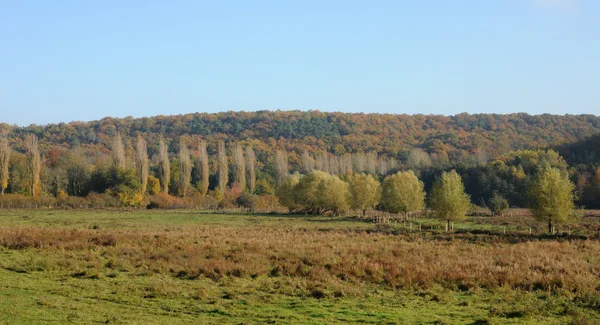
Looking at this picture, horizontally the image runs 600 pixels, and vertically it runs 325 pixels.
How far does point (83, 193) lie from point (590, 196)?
281 feet

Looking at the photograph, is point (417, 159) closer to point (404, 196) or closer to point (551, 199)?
point (404, 196)

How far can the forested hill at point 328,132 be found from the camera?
6289 inches

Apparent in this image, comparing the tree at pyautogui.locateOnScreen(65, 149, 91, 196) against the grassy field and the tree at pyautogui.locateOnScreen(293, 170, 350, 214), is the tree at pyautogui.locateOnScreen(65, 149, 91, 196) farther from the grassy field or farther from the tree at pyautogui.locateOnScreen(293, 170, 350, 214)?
the grassy field

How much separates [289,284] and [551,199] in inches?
1409

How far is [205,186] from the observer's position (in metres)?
107

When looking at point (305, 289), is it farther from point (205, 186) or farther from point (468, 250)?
point (205, 186)

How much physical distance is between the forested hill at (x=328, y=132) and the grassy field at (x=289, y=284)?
423 ft

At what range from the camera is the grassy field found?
1404 centimetres

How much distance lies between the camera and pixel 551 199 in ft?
157

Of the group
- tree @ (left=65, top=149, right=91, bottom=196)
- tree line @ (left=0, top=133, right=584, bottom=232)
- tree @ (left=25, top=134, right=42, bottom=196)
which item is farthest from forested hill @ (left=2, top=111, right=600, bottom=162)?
tree @ (left=25, top=134, right=42, bottom=196)

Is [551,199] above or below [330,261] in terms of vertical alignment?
above

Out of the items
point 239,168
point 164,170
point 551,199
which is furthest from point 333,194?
point 551,199

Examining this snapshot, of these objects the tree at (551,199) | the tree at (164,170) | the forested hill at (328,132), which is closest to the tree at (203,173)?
the tree at (164,170)

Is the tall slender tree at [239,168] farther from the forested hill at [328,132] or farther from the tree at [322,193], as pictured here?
the forested hill at [328,132]
